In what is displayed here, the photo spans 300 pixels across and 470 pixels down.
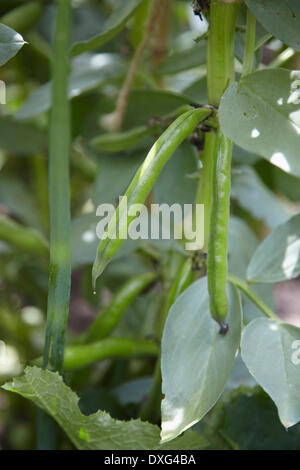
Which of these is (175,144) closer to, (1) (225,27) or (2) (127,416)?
(1) (225,27)

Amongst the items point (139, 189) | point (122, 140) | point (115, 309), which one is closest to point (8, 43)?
point (139, 189)

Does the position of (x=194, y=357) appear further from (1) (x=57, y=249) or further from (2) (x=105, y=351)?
(2) (x=105, y=351)

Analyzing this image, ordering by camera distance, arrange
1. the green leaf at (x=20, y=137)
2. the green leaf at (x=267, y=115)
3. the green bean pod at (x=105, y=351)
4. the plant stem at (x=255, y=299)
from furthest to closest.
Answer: the green leaf at (x=20, y=137) < the green bean pod at (x=105, y=351) < the plant stem at (x=255, y=299) < the green leaf at (x=267, y=115)

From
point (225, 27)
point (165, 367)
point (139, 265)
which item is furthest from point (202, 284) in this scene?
point (139, 265)

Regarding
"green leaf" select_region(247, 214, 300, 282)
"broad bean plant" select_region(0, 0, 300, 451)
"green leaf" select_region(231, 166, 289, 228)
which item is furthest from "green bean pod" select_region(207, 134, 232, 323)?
"green leaf" select_region(231, 166, 289, 228)

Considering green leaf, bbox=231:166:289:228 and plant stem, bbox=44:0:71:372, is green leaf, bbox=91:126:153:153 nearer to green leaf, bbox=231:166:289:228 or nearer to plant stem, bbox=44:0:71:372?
plant stem, bbox=44:0:71:372

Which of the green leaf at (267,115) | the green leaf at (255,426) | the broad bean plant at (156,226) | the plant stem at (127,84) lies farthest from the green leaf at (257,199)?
the green leaf at (267,115)

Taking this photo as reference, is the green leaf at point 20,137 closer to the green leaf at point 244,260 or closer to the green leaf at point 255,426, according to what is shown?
the green leaf at point 244,260
